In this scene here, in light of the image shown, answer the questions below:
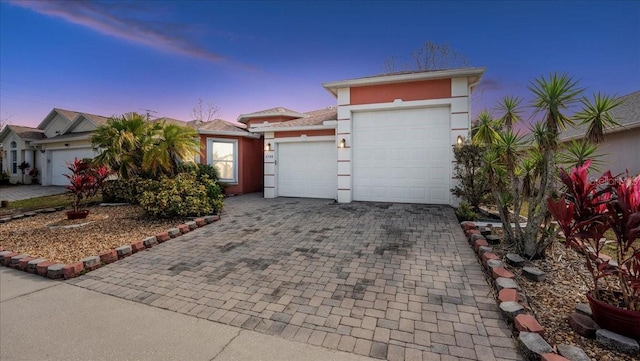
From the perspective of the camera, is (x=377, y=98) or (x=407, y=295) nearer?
(x=407, y=295)

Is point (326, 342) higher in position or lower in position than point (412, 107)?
lower

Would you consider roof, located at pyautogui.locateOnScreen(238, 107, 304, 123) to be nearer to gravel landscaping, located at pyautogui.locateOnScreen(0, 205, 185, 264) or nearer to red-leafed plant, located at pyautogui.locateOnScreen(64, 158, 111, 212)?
red-leafed plant, located at pyautogui.locateOnScreen(64, 158, 111, 212)

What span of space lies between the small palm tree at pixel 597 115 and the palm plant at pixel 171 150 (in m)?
9.12

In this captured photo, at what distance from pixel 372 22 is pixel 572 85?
9.90 meters

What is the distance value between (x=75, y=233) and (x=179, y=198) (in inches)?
91.6

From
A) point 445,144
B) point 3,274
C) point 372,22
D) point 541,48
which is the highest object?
point 372,22

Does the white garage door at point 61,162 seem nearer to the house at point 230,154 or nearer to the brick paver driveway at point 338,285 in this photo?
the house at point 230,154

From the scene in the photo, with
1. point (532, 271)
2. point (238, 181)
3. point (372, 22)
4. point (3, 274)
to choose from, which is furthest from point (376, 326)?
point (372, 22)

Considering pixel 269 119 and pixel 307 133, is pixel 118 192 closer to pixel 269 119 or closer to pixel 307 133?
pixel 307 133

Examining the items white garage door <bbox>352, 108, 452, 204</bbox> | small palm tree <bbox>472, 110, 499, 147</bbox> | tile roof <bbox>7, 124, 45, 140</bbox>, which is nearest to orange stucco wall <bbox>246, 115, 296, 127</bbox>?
white garage door <bbox>352, 108, 452, 204</bbox>

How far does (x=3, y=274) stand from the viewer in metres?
4.63

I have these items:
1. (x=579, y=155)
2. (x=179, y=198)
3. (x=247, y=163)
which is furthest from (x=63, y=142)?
(x=579, y=155)

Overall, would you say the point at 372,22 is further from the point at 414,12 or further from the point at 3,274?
the point at 3,274

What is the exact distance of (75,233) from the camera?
6.52m
